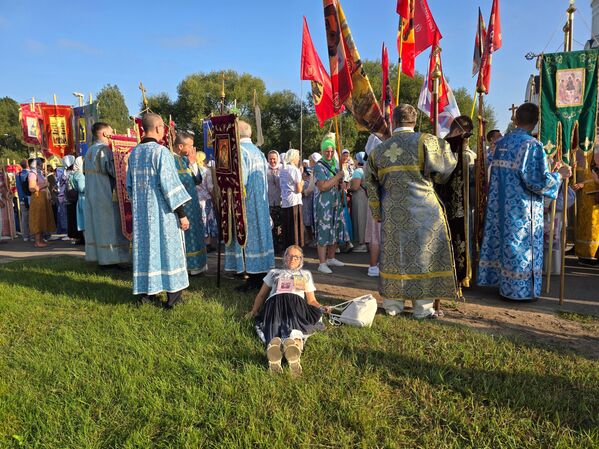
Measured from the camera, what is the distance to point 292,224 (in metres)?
8.17

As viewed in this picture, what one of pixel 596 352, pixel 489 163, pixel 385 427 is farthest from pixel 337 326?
pixel 489 163

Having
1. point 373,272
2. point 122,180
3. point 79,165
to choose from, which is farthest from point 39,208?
point 373,272

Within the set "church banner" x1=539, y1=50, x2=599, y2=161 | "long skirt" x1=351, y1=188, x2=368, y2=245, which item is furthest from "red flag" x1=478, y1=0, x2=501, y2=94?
"long skirt" x1=351, y1=188, x2=368, y2=245

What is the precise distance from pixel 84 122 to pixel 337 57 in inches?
252

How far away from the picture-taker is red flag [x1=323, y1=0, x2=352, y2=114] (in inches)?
198

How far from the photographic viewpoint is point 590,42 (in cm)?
1510

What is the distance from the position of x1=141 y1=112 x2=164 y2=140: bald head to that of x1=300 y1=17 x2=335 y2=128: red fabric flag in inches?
113

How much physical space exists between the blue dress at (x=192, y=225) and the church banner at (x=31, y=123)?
23.0ft

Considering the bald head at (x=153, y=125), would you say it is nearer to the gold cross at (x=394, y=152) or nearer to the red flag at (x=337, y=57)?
the red flag at (x=337, y=57)

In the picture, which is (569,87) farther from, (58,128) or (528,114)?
(58,128)

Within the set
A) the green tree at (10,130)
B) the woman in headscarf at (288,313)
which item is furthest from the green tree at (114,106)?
the woman in headscarf at (288,313)

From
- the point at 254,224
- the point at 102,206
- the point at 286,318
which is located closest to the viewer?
the point at 286,318

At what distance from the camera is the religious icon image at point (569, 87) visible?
15.3 feet

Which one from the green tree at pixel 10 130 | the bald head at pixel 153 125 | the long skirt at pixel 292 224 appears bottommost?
the long skirt at pixel 292 224
